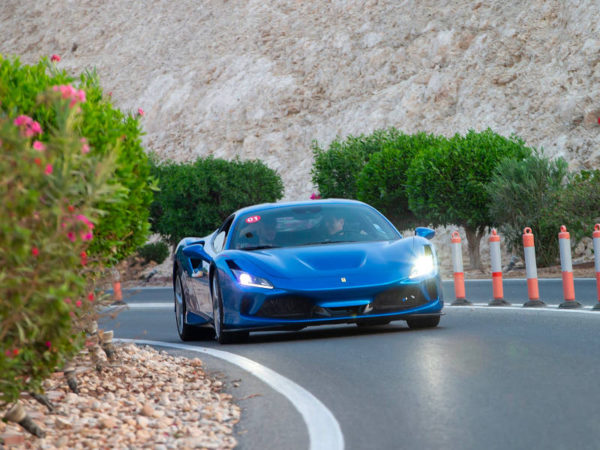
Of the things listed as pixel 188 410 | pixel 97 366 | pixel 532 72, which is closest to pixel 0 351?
pixel 188 410

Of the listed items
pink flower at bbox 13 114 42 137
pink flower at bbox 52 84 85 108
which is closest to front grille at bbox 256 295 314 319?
pink flower at bbox 52 84 85 108

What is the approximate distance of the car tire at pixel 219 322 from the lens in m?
11.1

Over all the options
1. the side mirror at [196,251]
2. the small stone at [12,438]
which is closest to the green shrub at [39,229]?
the small stone at [12,438]

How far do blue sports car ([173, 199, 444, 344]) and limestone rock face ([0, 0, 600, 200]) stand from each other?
87.7 feet

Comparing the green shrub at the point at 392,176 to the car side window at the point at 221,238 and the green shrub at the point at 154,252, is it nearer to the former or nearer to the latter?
the green shrub at the point at 154,252

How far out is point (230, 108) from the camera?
60.3m

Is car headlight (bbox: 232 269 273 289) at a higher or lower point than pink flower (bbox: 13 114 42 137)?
lower

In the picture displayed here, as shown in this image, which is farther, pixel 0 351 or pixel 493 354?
pixel 493 354

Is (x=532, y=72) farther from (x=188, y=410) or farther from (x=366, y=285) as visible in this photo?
(x=188, y=410)

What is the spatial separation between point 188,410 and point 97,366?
77.5 inches

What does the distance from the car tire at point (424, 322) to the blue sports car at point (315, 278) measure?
11 millimetres

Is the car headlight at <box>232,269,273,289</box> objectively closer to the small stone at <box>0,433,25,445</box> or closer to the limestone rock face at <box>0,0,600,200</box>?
the small stone at <box>0,433,25,445</box>

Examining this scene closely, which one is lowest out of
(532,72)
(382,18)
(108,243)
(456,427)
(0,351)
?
(456,427)

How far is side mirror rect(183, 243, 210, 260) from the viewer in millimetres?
12164
